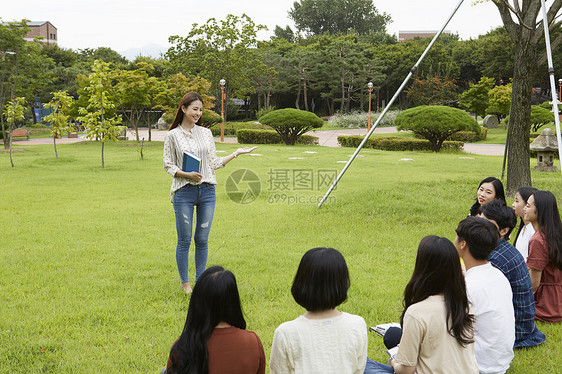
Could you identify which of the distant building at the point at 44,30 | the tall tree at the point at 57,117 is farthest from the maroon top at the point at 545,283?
the distant building at the point at 44,30

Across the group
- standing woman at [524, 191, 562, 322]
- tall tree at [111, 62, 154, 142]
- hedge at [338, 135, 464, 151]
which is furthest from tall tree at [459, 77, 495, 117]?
standing woman at [524, 191, 562, 322]

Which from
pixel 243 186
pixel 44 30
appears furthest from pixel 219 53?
pixel 44 30

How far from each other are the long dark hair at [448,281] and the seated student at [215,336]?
0.90 metres

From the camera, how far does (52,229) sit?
6.51 metres

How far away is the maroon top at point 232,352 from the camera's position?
1.99m

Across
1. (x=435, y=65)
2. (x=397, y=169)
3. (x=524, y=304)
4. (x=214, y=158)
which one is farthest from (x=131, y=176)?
(x=435, y=65)

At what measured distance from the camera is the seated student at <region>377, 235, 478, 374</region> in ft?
7.44

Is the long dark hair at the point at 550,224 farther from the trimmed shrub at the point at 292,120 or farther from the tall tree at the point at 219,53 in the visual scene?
the tall tree at the point at 219,53

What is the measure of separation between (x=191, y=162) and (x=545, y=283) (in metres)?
2.80

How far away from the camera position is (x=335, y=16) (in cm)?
5978

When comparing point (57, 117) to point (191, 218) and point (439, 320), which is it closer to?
point (191, 218)

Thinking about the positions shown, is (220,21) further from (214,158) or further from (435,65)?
(214,158)

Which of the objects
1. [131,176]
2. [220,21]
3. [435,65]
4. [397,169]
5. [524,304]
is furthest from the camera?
[435,65]

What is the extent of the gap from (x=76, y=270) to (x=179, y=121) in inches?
Result: 77.2
